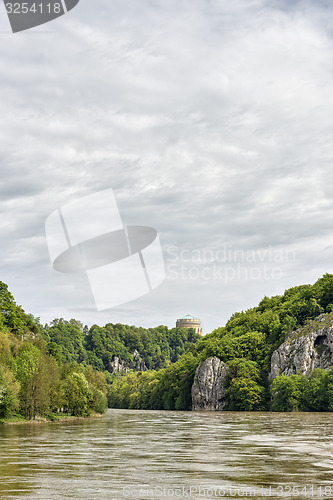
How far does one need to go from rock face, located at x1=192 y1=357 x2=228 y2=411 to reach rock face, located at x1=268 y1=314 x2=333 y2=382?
14.9 m

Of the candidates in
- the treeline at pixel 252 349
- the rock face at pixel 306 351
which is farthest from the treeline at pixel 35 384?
the rock face at pixel 306 351

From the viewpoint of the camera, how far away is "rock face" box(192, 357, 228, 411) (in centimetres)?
15225

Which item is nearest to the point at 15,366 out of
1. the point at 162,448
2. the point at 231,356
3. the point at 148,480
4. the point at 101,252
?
the point at 101,252

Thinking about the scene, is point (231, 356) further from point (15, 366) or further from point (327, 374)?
point (15, 366)

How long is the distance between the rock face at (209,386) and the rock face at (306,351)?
14.9m

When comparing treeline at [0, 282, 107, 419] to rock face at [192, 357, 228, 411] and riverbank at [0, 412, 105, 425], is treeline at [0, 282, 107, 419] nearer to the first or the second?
riverbank at [0, 412, 105, 425]

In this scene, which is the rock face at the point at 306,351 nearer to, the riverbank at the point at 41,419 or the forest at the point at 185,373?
the forest at the point at 185,373

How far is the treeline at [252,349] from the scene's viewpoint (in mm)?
141375

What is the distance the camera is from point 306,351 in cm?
13850

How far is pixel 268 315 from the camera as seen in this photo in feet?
545

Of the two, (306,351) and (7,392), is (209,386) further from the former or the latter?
(7,392)

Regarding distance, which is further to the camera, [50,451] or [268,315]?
[268,315]

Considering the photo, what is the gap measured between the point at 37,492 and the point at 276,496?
Answer: 8675 millimetres

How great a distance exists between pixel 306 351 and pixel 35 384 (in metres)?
78.7
